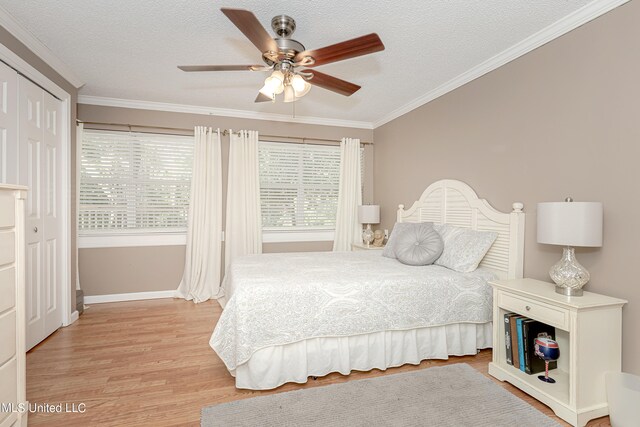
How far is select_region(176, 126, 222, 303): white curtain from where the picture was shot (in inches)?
164

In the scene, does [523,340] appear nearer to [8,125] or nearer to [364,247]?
[364,247]

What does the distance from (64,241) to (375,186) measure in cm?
391

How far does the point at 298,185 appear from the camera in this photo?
477 cm

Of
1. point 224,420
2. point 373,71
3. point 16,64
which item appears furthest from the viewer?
point 373,71

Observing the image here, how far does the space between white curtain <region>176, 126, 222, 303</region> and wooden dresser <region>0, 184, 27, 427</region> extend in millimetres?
2497

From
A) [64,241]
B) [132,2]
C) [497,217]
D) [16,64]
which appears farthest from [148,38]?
[497,217]

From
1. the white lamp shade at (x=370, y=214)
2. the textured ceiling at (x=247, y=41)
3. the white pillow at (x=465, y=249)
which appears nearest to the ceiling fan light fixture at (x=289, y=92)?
the textured ceiling at (x=247, y=41)

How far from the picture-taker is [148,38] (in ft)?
8.38

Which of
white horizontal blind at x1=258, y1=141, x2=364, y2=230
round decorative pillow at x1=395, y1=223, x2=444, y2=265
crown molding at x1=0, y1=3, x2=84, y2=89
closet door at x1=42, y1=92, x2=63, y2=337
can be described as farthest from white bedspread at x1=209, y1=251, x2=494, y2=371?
crown molding at x1=0, y1=3, x2=84, y2=89

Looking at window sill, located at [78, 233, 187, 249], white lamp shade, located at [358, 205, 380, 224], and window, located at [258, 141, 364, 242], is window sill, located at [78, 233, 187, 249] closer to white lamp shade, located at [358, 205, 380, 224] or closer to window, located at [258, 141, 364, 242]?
window, located at [258, 141, 364, 242]

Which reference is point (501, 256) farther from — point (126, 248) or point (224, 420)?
point (126, 248)

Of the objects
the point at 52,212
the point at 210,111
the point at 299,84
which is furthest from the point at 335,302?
the point at 210,111

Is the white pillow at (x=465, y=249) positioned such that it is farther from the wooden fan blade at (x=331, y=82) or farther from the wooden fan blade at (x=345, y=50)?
the wooden fan blade at (x=345, y=50)

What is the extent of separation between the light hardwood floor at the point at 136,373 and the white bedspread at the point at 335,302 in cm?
32
